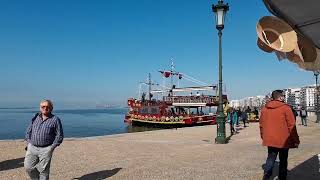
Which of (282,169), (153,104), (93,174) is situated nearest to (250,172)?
(282,169)

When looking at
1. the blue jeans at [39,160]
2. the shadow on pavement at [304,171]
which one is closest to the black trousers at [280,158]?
the shadow on pavement at [304,171]

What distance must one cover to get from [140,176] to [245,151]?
5.33m

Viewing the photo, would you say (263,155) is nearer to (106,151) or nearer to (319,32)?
(106,151)

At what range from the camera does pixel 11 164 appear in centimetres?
1059

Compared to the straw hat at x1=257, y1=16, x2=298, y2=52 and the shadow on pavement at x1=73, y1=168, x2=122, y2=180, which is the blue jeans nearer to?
the shadow on pavement at x1=73, y1=168, x2=122, y2=180

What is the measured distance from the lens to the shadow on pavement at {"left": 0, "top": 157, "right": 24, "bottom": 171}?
33.0 feet

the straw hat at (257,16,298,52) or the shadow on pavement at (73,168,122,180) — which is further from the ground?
the straw hat at (257,16,298,52)

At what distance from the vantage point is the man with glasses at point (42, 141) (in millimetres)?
6930

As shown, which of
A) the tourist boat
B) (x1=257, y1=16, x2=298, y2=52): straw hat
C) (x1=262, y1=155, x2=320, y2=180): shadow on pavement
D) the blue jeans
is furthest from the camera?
the tourist boat

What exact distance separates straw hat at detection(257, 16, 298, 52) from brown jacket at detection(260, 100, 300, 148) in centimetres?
219

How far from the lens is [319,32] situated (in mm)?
5297

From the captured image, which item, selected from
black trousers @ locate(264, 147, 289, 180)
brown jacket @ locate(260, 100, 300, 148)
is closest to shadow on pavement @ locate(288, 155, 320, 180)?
black trousers @ locate(264, 147, 289, 180)

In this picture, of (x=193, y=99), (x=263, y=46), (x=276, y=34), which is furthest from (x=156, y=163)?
(x=193, y=99)

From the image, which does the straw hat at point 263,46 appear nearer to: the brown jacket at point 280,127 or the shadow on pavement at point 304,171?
the brown jacket at point 280,127
